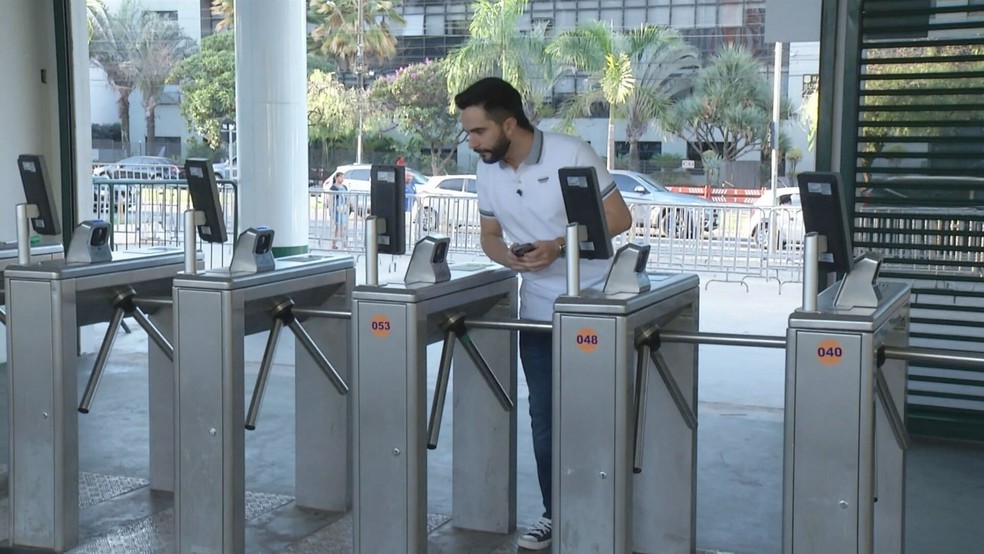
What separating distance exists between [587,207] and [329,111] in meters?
17.9

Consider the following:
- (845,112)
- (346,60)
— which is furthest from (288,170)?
(346,60)

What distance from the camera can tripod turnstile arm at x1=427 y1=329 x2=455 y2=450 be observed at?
2.59 metres

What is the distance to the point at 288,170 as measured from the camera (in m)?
7.37

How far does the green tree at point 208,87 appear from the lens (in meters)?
19.7

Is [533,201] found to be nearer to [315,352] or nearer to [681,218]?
[315,352]

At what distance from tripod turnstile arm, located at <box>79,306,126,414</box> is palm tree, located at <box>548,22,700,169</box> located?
14889 millimetres

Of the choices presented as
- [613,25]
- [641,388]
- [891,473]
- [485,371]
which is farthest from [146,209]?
[613,25]

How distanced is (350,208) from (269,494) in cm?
561

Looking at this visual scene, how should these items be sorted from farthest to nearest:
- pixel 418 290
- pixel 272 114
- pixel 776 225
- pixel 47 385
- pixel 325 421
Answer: pixel 776 225 < pixel 272 114 < pixel 325 421 < pixel 47 385 < pixel 418 290

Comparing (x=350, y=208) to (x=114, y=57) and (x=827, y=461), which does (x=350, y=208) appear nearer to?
(x=827, y=461)

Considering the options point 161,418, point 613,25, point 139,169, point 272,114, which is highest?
Result: point 613,25

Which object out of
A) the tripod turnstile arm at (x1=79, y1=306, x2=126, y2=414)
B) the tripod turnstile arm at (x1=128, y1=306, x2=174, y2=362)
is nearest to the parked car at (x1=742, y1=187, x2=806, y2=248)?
the tripod turnstile arm at (x1=128, y1=306, x2=174, y2=362)

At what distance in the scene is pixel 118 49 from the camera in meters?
18.7

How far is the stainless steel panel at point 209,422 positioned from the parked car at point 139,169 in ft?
30.8
